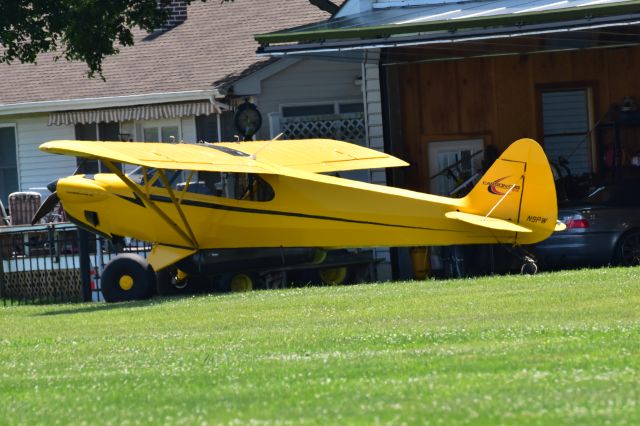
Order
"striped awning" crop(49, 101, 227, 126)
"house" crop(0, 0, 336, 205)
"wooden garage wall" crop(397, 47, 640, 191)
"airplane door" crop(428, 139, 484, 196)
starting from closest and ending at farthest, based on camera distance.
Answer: "wooden garage wall" crop(397, 47, 640, 191)
"airplane door" crop(428, 139, 484, 196)
"striped awning" crop(49, 101, 227, 126)
"house" crop(0, 0, 336, 205)

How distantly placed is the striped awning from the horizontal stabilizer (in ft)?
29.4

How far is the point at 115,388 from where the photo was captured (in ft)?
29.6

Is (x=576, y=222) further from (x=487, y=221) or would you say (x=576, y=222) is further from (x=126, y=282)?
(x=126, y=282)

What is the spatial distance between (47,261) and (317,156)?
210 inches

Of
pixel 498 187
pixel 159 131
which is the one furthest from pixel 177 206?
pixel 159 131

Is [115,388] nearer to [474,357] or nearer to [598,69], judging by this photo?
[474,357]

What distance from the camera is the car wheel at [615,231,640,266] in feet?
61.7

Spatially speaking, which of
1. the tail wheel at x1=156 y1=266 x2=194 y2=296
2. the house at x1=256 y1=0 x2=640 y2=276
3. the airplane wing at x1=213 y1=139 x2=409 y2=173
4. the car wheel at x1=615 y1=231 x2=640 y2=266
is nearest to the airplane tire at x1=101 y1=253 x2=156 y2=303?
the tail wheel at x1=156 y1=266 x2=194 y2=296

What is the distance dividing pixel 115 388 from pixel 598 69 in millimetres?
16264

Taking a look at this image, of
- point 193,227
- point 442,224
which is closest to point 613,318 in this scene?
point 442,224

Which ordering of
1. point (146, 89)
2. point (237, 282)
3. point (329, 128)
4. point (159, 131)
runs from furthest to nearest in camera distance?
1. point (159, 131)
2. point (146, 89)
3. point (329, 128)
4. point (237, 282)

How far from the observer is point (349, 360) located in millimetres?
9711

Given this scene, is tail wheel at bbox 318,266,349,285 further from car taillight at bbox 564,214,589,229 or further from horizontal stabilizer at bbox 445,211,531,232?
car taillight at bbox 564,214,589,229

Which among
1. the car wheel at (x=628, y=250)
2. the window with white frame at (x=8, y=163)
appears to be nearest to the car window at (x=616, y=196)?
the car wheel at (x=628, y=250)
